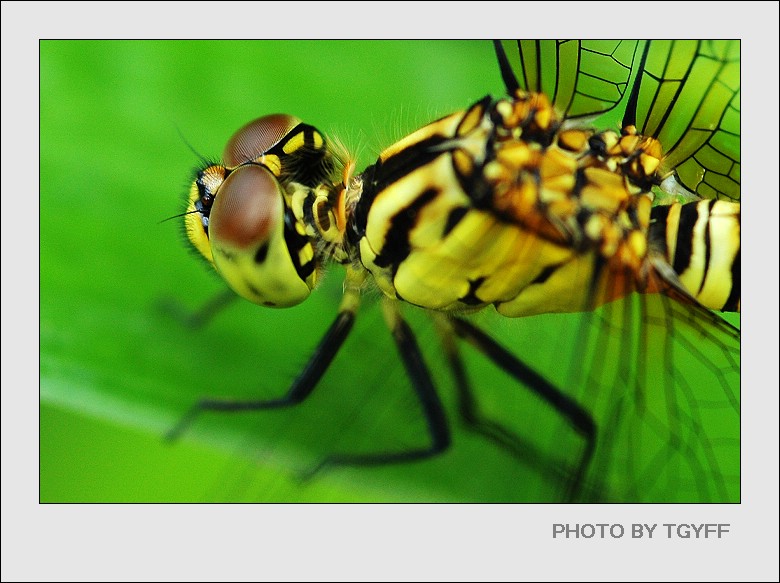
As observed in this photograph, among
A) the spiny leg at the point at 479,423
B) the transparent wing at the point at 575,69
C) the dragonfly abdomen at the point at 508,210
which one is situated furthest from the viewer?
the spiny leg at the point at 479,423

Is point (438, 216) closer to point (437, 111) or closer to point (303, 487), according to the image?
point (437, 111)

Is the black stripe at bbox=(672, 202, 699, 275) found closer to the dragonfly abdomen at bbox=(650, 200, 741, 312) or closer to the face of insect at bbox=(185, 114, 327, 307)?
the dragonfly abdomen at bbox=(650, 200, 741, 312)

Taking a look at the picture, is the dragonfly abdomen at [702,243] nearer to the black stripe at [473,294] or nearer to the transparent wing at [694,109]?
the transparent wing at [694,109]

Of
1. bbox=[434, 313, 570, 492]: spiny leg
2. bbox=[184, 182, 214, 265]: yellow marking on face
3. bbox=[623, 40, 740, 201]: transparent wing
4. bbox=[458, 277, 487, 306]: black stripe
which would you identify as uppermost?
bbox=[623, 40, 740, 201]: transparent wing

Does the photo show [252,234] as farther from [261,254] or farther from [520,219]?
[520,219]

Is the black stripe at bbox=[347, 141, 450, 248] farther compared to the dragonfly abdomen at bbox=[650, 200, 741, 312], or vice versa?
the dragonfly abdomen at bbox=[650, 200, 741, 312]

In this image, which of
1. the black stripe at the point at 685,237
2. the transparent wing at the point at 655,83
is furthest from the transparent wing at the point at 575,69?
the black stripe at the point at 685,237

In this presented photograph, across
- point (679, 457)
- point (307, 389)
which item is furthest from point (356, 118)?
point (679, 457)

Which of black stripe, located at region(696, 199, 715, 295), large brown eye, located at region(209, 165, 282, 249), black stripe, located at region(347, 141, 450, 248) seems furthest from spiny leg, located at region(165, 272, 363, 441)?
black stripe, located at region(696, 199, 715, 295)
